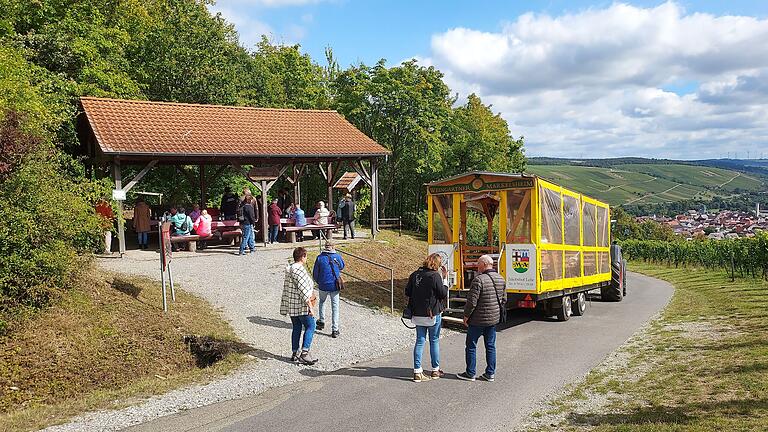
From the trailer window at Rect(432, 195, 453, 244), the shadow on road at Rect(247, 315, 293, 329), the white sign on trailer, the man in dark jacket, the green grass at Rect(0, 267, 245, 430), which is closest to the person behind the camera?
the green grass at Rect(0, 267, 245, 430)

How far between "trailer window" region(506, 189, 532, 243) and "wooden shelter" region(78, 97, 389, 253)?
9.41m

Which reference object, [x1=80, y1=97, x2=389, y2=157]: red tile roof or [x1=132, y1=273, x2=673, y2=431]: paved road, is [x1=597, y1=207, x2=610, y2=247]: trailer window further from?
[x1=80, y1=97, x2=389, y2=157]: red tile roof

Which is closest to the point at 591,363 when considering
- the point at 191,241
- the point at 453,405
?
the point at 453,405

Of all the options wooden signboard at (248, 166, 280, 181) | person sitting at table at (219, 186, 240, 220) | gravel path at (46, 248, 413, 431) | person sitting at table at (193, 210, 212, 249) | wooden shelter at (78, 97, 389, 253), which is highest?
wooden shelter at (78, 97, 389, 253)

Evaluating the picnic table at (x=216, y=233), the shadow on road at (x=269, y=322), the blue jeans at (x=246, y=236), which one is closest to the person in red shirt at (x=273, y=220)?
the picnic table at (x=216, y=233)

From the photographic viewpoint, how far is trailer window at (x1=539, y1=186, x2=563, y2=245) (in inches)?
475

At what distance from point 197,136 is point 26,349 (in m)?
11.9

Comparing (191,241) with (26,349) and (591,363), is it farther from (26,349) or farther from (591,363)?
(591,363)

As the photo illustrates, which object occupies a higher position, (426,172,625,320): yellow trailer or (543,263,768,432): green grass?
(426,172,625,320): yellow trailer

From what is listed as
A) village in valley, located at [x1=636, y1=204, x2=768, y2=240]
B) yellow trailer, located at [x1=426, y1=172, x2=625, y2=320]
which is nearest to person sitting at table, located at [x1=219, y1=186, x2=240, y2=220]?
yellow trailer, located at [x1=426, y1=172, x2=625, y2=320]

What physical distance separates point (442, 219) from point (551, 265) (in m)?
2.48

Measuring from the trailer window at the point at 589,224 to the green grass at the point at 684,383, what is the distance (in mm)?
3252

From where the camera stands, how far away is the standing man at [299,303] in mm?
8805

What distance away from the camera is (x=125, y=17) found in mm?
28328
